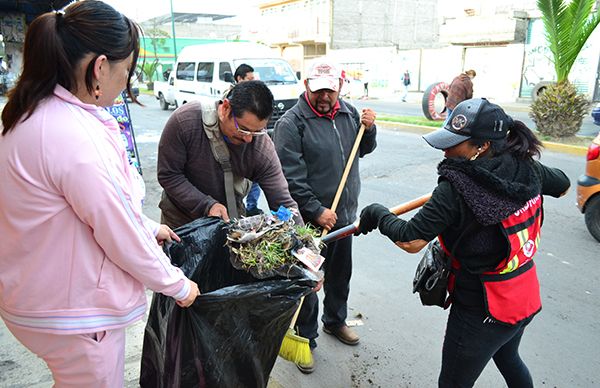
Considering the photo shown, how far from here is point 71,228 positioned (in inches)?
53.6

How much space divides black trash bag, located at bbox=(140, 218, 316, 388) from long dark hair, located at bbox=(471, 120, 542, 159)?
892mm

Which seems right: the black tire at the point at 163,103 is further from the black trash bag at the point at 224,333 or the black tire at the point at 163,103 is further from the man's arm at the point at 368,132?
the black trash bag at the point at 224,333

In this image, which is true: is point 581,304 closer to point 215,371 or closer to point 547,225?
point 547,225

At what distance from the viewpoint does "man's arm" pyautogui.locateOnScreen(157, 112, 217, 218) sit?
2.31 m

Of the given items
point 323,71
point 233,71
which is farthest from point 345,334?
point 233,71

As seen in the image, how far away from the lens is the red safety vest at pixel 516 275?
5.74 feet

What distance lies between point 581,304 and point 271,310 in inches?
113

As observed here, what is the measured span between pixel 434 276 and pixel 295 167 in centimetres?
110

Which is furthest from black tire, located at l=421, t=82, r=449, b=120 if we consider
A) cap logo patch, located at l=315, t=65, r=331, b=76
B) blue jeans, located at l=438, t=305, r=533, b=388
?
blue jeans, located at l=438, t=305, r=533, b=388

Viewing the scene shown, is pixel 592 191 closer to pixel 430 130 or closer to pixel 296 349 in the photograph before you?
pixel 296 349

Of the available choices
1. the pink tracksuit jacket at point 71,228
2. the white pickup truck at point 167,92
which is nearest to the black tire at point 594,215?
the pink tracksuit jacket at point 71,228

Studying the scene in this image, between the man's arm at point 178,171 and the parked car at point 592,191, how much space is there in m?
3.94

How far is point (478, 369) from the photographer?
192cm

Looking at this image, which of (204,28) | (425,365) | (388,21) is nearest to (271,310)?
(425,365)
